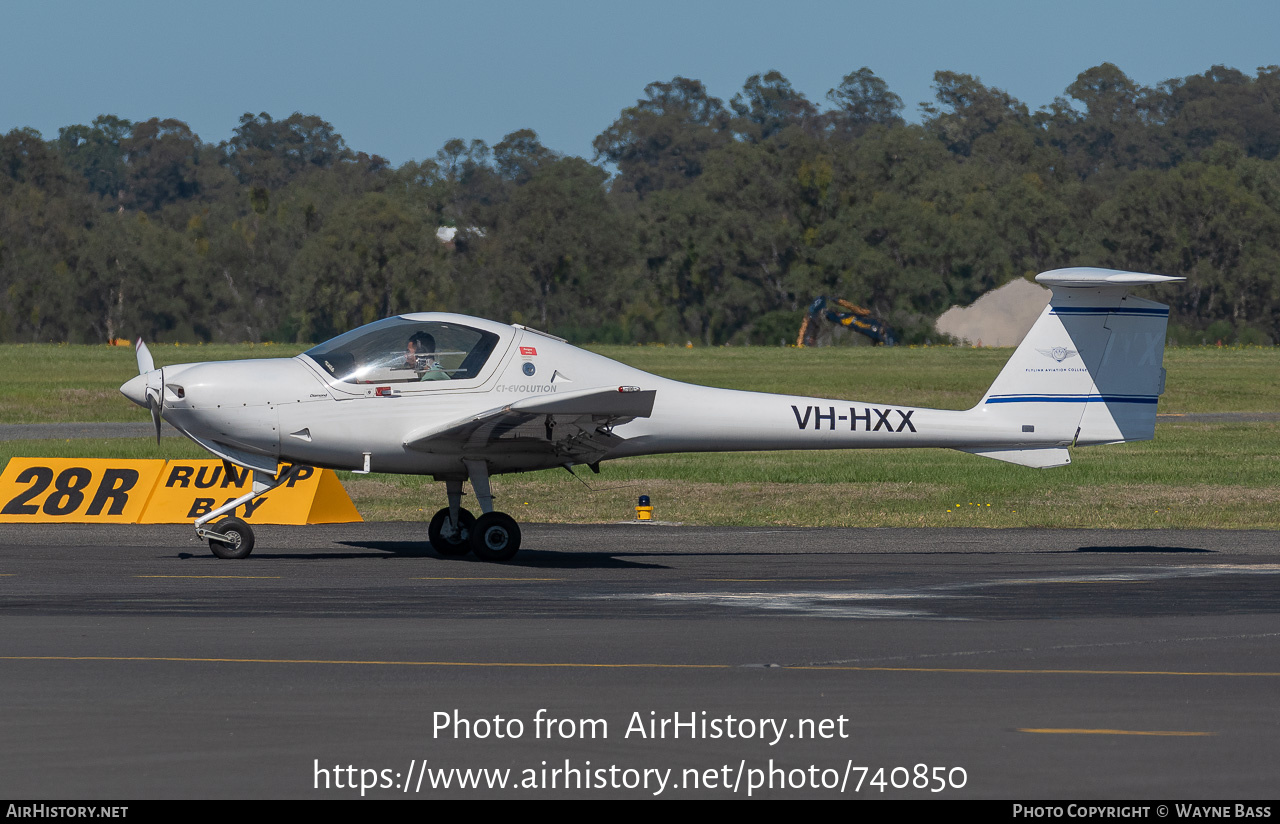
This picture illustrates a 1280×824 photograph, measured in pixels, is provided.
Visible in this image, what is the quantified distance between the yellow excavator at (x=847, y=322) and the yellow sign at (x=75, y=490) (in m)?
68.5

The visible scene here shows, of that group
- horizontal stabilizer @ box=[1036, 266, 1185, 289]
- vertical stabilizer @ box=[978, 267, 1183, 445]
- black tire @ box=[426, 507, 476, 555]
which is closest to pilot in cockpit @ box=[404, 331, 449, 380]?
black tire @ box=[426, 507, 476, 555]

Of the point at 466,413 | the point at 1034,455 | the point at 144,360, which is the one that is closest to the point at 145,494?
the point at 144,360

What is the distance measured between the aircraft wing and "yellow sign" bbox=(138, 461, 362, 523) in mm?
4011

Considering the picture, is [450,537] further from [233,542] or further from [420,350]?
[233,542]

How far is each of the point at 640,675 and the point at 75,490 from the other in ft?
40.8

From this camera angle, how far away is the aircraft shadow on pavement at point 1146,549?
16.7m

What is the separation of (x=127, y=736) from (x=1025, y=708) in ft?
14.7

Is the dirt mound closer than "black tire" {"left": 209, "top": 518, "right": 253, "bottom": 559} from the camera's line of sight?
No

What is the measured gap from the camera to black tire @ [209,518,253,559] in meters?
15.7

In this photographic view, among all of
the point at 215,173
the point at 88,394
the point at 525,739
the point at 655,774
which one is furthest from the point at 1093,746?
the point at 215,173

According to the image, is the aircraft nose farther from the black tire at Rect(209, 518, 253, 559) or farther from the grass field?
the grass field

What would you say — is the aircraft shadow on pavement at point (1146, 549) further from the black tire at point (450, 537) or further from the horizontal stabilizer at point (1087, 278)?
the black tire at point (450, 537)

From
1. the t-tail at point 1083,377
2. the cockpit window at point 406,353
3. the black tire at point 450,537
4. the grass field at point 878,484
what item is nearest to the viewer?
the cockpit window at point 406,353

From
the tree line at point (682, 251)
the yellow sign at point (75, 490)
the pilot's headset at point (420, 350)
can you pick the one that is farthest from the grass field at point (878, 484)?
the tree line at point (682, 251)
